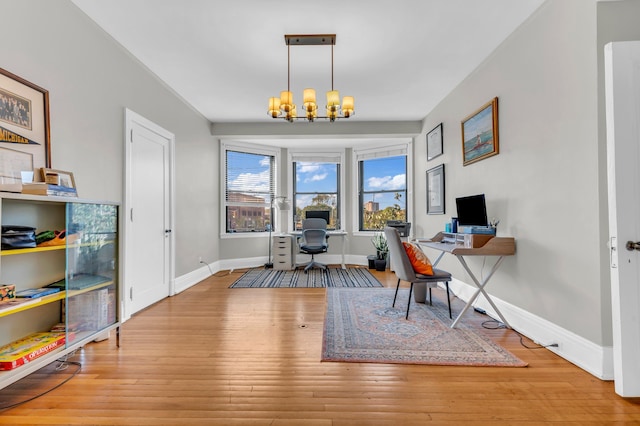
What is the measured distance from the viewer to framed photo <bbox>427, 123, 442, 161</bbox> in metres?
4.44

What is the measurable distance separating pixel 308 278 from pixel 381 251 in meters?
→ 1.63

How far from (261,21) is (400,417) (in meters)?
3.05

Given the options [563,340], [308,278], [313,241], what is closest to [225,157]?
[313,241]

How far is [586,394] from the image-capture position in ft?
5.85

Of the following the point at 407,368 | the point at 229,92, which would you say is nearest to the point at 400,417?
the point at 407,368

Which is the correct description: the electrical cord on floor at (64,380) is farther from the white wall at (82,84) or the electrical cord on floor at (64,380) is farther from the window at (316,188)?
the window at (316,188)

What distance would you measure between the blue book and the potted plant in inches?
188

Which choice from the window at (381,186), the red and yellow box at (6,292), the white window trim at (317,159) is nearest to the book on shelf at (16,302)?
the red and yellow box at (6,292)

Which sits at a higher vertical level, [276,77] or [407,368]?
[276,77]

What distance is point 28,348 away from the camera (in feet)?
Answer: 5.93

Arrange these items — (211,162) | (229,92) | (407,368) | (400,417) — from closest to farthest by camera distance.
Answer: (400,417), (407,368), (229,92), (211,162)

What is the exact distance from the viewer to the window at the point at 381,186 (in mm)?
6133

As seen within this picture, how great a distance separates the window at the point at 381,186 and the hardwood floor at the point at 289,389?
147 inches

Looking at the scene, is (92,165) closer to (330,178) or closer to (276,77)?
(276,77)
